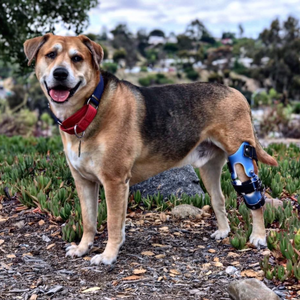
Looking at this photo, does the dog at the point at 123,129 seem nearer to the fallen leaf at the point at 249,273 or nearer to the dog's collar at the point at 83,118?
the dog's collar at the point at 83,118

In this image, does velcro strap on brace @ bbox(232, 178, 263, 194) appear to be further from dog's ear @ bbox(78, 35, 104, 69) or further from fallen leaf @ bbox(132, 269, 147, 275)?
dog's ear @ bbox(78, 35, 104, 69)

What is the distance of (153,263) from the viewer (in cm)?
422

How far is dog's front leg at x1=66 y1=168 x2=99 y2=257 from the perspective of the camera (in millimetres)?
4367

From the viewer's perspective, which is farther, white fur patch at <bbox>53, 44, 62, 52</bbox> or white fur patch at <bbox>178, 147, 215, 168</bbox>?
white fur patch at <bbox>178, 147, 215, 168</bbox>

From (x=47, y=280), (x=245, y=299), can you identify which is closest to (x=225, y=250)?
(x=245, y=299)

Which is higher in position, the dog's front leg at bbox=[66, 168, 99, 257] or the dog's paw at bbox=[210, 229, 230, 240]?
the dog's front leg at bbox=[66, 168, 99, 257]

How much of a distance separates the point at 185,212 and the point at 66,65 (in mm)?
2569

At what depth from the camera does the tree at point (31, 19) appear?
9.34 metres

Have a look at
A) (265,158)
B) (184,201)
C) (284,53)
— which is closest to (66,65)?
(265,158)

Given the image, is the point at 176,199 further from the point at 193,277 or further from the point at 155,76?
the point at 155,76

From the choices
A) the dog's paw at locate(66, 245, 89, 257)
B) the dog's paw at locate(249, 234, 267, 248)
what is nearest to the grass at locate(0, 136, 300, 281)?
the dog's paw at locate(249, 234, 267, 248)

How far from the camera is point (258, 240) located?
4.55 meters

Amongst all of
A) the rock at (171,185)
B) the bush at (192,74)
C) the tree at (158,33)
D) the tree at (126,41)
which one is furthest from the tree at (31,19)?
the tree at (158,33)

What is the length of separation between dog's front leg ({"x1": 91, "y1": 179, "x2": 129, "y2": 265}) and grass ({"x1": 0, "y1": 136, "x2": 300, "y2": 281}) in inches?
27.9
